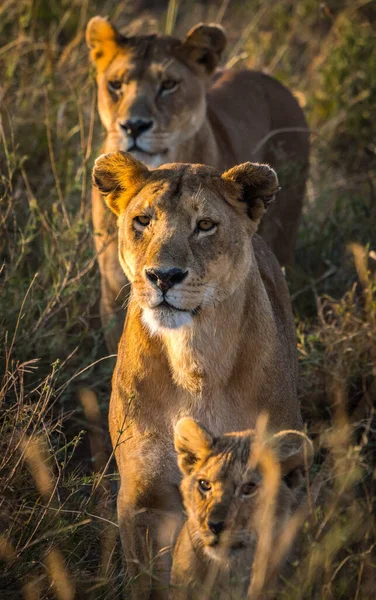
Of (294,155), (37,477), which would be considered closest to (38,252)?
(294,155)

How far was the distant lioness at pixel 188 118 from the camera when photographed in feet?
20.1

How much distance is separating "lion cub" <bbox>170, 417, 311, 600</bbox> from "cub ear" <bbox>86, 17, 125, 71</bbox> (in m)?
3.40

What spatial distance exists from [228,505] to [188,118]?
3.43 metres

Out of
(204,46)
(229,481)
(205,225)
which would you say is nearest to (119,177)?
(205,225)

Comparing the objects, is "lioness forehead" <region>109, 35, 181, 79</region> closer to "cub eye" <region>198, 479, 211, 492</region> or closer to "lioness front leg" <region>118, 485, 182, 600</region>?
"lioness front leg" <region>118, 485, 182, 600</region>

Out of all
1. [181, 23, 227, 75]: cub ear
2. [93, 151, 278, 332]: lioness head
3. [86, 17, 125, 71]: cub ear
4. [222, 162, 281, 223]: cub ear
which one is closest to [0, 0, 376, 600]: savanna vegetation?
[86, 17, 125, 71]: cub ear

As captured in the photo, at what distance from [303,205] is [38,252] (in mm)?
1788

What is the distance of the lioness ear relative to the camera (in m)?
3.69

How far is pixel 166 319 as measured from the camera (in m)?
3.96

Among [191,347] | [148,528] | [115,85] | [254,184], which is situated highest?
[254,184]

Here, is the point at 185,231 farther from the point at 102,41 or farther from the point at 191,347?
the point at 102,41

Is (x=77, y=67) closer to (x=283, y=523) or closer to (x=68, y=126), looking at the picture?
(x=68, y=126)

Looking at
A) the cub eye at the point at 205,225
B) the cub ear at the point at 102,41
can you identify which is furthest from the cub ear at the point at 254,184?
the cub ear at the point at 102,41

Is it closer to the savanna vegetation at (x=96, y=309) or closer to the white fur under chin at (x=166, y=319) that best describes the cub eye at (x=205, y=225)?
the white fur under chin at (x=166, y=319)
